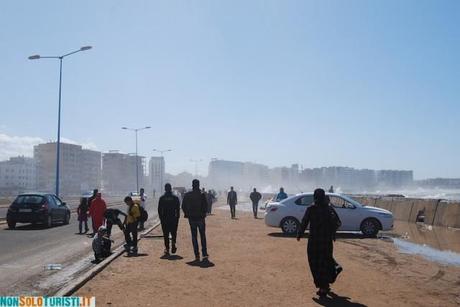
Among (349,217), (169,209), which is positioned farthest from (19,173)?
(169,209)

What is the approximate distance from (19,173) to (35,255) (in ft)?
529

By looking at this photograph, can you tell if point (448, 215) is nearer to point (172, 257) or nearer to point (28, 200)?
point (172, 257)

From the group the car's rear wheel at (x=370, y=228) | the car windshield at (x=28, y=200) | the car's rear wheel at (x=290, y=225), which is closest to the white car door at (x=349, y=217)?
the car's rear wheel at (x=370, y=228)

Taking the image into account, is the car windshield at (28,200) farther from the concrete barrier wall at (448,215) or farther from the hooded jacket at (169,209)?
the concrete barrier wall at (448,215)

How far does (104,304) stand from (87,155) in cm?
18964

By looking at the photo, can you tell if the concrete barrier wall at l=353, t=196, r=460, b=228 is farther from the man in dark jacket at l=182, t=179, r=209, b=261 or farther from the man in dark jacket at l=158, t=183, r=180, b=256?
the man in dark jacket at l=182, t=179, r=209, b=261

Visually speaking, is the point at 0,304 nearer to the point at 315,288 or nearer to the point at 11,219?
the point at 315,288

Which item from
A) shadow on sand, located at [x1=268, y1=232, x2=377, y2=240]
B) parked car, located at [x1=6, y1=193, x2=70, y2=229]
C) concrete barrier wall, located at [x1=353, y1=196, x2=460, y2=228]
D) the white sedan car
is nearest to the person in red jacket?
shadow on sand, located at [x1=268, y1=232, x2=377, y2=240]

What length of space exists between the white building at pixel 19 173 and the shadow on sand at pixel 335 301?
154 m

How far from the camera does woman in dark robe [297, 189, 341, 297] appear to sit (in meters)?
7.81

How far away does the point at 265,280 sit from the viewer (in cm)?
910

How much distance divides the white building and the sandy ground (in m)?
149

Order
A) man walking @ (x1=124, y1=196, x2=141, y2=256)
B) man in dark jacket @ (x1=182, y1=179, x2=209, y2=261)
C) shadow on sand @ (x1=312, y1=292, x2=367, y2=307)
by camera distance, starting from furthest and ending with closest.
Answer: man walking @ (x1=124, y1=196, x2=141, y2=256) → man in dark jacket @ (x1=182, y1=179, x2=209, y2=261) → shadow on sand @ (x1=312, y1=292, x2=367, y2=307)

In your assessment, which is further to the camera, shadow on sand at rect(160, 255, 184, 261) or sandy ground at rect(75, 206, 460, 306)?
shadow on sand at rect(160, 255, 184, 261)
